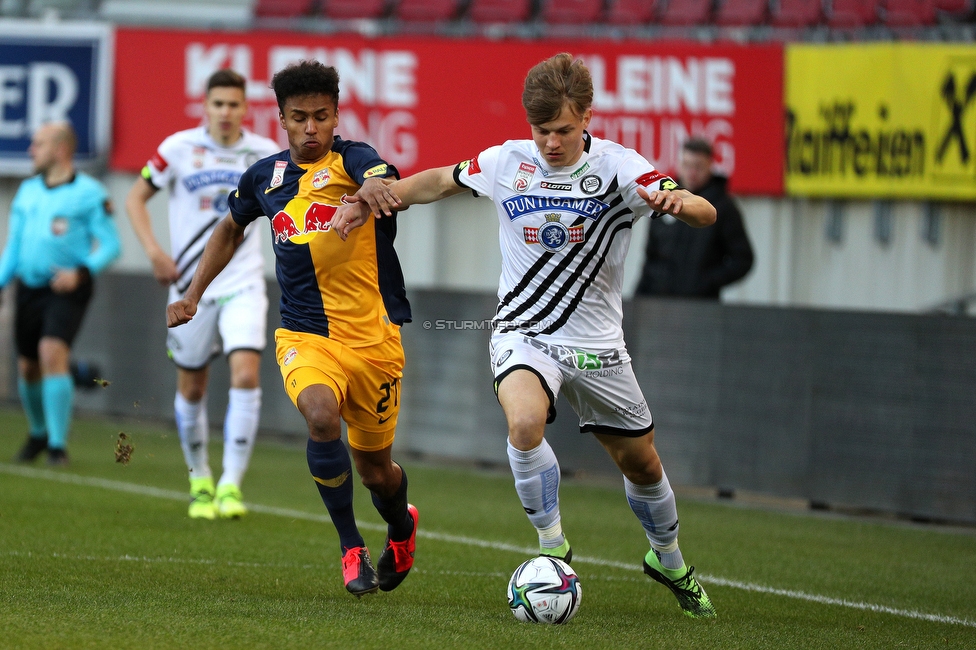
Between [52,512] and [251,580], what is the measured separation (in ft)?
8.53

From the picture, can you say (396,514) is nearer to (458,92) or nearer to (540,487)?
(540,487)

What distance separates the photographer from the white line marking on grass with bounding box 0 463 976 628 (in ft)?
20.7

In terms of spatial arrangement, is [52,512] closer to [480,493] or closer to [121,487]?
[121,487]

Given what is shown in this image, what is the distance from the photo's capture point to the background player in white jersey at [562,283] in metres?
5.55

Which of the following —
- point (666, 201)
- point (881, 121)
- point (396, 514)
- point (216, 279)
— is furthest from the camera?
point (881, 121)

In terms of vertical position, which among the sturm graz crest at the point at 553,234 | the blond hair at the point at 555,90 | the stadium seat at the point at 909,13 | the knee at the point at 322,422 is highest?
the stadium seat at the point at 909,13

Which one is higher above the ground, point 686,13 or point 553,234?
point 686,13

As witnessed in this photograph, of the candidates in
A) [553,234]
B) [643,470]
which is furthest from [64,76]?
[643,470]

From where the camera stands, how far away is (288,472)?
1123 cm

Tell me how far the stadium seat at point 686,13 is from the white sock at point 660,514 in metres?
9.85

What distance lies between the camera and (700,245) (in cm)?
1070

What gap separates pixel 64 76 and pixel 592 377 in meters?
12.8

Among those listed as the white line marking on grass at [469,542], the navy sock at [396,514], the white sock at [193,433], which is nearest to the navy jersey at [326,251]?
the navy sock at [396,514]

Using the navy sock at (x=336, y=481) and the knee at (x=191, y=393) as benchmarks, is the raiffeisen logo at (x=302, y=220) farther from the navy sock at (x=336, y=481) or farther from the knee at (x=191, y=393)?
the knee at (x=191, y=393)
